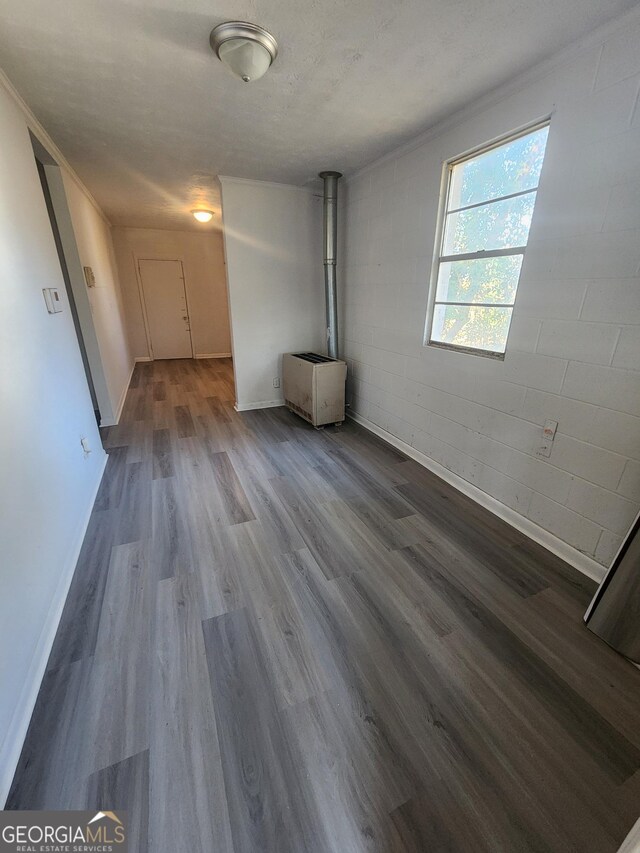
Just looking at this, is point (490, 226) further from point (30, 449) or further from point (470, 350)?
point (30, 449)

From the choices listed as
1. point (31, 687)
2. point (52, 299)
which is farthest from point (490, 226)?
point (31, 687)

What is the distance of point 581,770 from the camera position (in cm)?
106

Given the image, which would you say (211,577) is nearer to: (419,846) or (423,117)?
(419,846)

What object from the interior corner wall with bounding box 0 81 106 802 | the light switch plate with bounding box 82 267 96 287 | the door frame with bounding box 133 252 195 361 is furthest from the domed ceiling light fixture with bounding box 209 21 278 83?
the door frame with bounding box 133 252 195 361

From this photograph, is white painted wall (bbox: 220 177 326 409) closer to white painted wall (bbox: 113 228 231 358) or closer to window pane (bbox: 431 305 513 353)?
window pane (bbox: 431 305 513 353)

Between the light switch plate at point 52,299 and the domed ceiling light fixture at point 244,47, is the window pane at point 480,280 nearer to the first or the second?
the domed ceiling light fixture at point 244,47

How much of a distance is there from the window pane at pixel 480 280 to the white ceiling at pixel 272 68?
0.91 m

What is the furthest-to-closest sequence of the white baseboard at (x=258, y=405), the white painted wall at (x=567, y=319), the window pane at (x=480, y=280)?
the white baseboard at (x=258, y=405) → the window pane at (x=480, y=280) → the white painted wall at (x=567, y=319)

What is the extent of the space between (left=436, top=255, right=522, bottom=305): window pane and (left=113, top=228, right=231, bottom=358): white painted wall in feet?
15.6

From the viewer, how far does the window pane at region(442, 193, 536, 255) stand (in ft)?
6.38

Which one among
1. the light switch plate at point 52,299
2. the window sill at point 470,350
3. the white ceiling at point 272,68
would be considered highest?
the white ceiling at point 272,68

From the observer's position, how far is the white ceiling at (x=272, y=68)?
1406 millimetres

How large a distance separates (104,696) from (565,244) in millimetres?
2836

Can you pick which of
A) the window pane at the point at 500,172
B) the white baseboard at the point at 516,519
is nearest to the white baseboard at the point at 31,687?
the white baseboard at the point at 516,519
